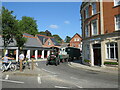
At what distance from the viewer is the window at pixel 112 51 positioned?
16.3 m

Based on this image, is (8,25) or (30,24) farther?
(30,24)

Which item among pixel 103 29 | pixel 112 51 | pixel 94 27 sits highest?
pixel 94 27

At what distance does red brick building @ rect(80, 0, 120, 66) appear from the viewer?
16422 millimetres

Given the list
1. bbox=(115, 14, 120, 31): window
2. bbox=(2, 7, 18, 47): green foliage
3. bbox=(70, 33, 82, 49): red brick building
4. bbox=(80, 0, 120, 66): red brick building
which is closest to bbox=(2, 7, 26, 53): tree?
bbox=(2, 7, 18, 47): green foliage

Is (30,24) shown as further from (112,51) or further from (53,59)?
(112,51)

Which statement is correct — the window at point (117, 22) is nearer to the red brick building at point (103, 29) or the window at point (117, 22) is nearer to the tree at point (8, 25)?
the red brick building at point (103, 29)

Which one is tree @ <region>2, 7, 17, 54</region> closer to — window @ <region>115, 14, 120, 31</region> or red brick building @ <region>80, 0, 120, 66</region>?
red brick building @ <region>80, 0, 120, 66</region>

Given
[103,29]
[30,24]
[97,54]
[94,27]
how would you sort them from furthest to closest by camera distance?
1. [30,24]
2. [97,54]
3. [94,27]
4. [103,29]

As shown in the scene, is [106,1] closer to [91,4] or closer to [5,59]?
[91,4]

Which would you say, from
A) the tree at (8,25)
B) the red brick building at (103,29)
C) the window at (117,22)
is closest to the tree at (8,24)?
the tree at (8,25)

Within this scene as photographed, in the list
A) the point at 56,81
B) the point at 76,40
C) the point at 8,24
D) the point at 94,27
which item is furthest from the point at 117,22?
the point at 76,40

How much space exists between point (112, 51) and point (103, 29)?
3.27 meters

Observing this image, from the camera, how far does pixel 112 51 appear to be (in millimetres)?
16750

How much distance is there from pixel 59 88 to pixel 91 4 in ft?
54.9
